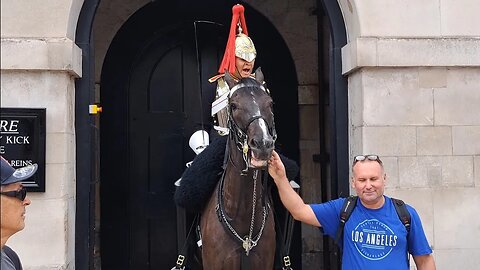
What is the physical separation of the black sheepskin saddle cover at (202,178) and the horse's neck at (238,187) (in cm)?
44

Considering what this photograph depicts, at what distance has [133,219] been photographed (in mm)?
7613

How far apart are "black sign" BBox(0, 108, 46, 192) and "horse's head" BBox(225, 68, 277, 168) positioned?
175 cm

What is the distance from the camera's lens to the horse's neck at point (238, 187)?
160 inches

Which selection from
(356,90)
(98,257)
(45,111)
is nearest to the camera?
(45,111)

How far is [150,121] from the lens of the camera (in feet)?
25.2

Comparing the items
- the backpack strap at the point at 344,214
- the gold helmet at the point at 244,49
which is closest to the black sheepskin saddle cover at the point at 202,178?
the gold helmet at the point at 244,49

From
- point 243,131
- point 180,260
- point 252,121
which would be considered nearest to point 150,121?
point 180,260

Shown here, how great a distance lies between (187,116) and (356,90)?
2952 mm

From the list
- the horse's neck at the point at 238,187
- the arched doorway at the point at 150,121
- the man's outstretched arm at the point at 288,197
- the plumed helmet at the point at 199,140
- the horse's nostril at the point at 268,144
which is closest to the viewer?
the horse's nostril at the point at 268,144

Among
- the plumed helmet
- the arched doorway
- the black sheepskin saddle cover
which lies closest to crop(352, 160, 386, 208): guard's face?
the black sheepskin saddle cover

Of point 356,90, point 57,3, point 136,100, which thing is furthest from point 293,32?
point 57,3

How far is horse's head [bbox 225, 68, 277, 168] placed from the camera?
3.53 m

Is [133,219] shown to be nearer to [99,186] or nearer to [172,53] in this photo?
[99,186]

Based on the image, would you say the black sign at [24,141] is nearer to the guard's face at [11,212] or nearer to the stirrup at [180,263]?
the stirrup at [180,263]
